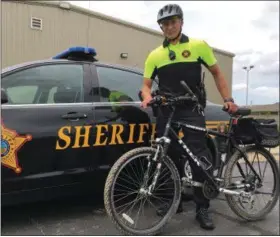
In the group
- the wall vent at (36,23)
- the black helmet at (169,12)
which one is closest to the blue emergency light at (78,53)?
the black helmet at (169,12)

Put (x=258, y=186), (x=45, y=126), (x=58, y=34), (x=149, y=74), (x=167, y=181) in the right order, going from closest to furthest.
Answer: (x=45, y=126)
(x=167, y=181)
(x=149, y=74)
(x=258, y=186)
(x=58, y=34)

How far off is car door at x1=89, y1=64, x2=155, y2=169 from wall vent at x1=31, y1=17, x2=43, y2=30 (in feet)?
24.1

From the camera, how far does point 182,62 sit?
11.1ft

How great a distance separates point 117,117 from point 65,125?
1.75 feet

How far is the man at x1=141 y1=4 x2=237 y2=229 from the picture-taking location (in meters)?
3.37

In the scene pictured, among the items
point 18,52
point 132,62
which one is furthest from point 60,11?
point 132,62

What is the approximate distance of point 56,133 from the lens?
10.5 feet

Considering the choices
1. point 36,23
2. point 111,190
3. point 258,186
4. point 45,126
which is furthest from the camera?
point 36,23

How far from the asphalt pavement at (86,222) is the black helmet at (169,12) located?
187 cm

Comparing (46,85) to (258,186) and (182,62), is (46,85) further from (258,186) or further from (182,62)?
(258,186)

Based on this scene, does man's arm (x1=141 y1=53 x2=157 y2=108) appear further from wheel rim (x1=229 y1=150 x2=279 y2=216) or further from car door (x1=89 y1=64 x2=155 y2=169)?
wheel rim (x1=229 y1=150 x2=279 y2=216)

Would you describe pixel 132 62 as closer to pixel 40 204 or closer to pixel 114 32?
pixel 114 32

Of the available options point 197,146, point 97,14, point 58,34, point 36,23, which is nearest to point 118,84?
point 197,146

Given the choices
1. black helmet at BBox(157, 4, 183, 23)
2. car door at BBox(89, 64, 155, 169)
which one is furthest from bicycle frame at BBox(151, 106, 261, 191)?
black helmet at BBox(157, 4, 183, 23)
